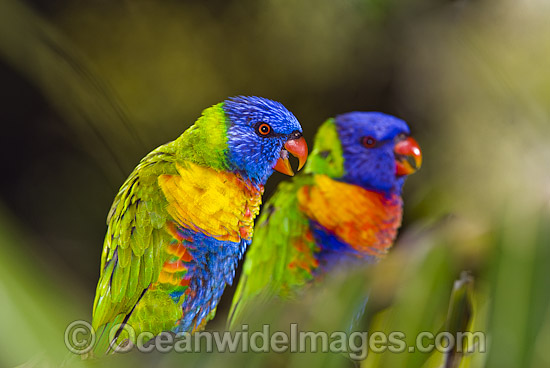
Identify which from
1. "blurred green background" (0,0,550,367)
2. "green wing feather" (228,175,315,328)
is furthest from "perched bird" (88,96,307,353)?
"green wing feather" (228,175,315,328)

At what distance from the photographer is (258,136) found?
92 centimetres

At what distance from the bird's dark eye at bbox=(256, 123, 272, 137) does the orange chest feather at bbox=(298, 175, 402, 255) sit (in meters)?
0.35

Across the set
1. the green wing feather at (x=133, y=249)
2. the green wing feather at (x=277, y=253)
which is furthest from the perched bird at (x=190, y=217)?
the green wing feather at (x=277, y=253)

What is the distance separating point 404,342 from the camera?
0.96 m

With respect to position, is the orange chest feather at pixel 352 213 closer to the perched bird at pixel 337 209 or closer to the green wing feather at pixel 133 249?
the perched bird at pixel 337 209

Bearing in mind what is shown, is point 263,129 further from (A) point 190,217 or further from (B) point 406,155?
(B) point 406,155

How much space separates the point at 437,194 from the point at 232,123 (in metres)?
0.83

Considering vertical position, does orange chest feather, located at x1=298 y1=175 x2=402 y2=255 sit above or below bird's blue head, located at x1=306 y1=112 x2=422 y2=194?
below

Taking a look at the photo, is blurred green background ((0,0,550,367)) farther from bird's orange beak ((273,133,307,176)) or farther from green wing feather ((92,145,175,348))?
bird's orange beak ((273,133,307,176))

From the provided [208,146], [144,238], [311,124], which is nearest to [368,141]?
[311,124]

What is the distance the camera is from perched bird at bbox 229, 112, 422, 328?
1.18 meters

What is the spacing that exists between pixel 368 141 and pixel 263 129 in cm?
37

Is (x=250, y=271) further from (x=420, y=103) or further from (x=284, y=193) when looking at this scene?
(x=420, y=103)

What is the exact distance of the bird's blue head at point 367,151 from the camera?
1168 millimetres
